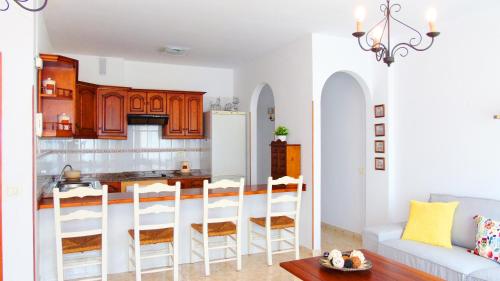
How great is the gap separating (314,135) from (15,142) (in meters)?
3.13

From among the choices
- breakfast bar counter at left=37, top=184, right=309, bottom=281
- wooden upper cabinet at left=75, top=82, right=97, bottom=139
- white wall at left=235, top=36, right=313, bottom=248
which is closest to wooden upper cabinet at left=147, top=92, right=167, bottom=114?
wooden upper cabinet at left=75, top=82, right=97, bottom=139

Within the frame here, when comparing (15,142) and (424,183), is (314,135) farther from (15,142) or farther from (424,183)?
(15,142)

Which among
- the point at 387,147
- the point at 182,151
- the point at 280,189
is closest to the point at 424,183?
the point at 387,147

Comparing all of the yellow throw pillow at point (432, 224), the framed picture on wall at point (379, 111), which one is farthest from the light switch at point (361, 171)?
the yellow throw pillow at point (432, 224)

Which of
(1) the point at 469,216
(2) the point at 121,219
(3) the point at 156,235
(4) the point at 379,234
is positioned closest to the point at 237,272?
(3) the point at 156,235

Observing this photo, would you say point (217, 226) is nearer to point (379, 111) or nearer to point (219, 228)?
point (219, 228)

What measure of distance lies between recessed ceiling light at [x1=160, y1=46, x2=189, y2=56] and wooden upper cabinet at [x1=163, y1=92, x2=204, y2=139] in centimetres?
75

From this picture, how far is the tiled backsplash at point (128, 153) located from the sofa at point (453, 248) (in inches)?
143

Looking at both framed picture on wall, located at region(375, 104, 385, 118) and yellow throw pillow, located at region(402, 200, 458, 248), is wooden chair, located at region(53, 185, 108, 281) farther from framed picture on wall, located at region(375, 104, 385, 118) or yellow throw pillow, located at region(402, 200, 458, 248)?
framed picture on wall, located at region(375, 104, 385, 118)

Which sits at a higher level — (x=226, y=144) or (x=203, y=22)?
(x=203, y=22)

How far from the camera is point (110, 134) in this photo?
5719 millimetres

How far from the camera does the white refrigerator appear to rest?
19.9 ft

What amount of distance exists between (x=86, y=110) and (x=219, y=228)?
115 inches

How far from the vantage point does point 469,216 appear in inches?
140
